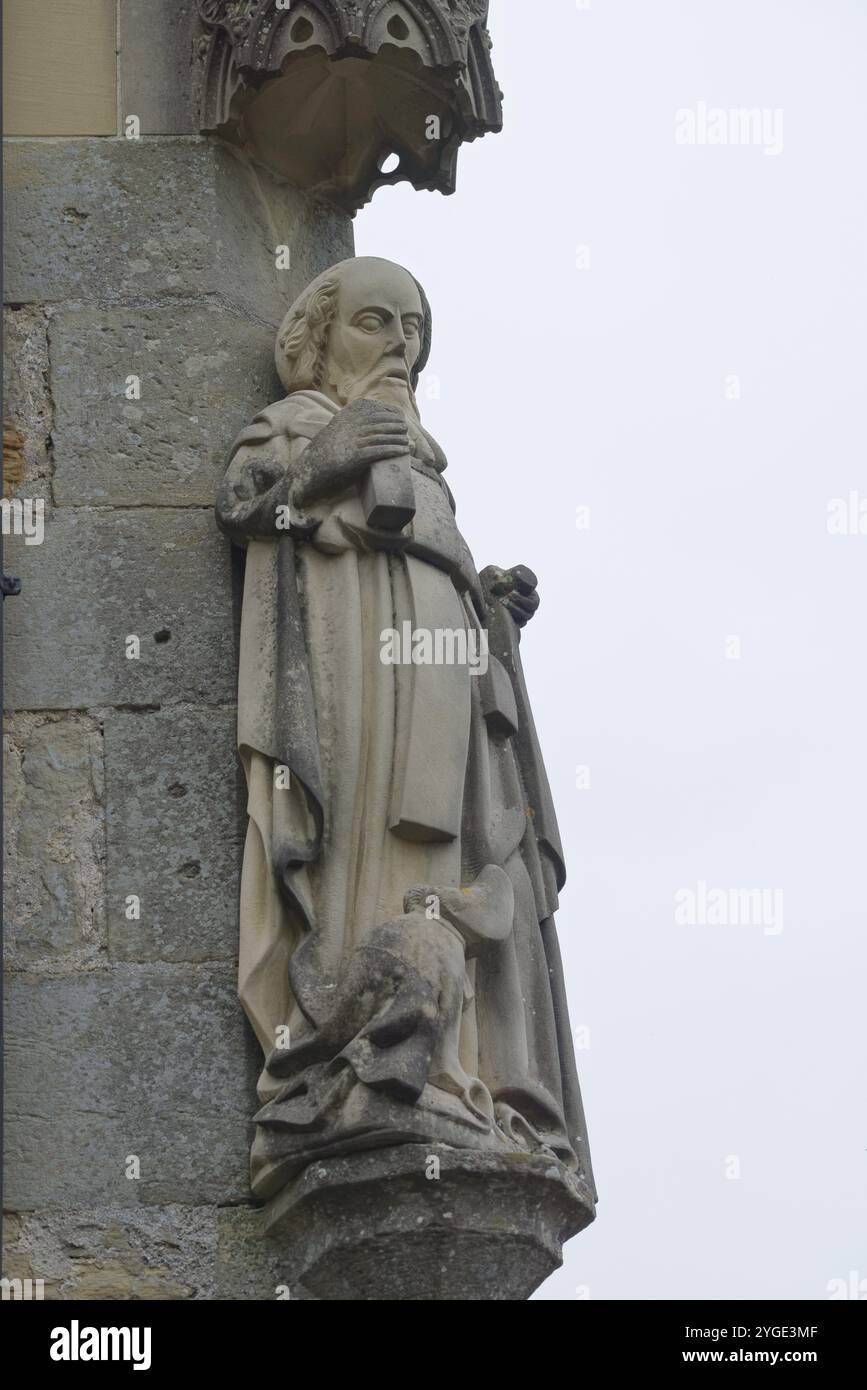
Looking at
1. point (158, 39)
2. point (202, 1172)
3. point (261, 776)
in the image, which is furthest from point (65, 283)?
point (202, 1172)

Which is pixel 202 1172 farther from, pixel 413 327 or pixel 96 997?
pixel 413 327

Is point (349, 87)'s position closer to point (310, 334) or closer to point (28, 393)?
point (310, 334)

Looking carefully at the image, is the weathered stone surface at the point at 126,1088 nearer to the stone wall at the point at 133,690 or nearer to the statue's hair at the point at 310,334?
the stone wall at the point at 133,690

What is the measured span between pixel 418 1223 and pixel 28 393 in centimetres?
246

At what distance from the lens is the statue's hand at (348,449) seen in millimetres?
8039

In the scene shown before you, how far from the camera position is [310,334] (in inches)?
335

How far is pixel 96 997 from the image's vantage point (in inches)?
307

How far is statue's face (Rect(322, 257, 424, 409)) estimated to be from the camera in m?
8.44

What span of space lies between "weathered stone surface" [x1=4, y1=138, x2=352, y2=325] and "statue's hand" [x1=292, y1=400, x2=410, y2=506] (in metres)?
0.69

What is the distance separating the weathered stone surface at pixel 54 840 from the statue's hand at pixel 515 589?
1.13m

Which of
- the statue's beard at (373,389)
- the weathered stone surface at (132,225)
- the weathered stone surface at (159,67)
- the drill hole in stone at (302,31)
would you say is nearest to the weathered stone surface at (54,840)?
the statue's beard at (373,389)

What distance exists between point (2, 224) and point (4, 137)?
315 mm

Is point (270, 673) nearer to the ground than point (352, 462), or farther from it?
nearer to the ground

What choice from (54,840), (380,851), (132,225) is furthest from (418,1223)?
(132,225)
